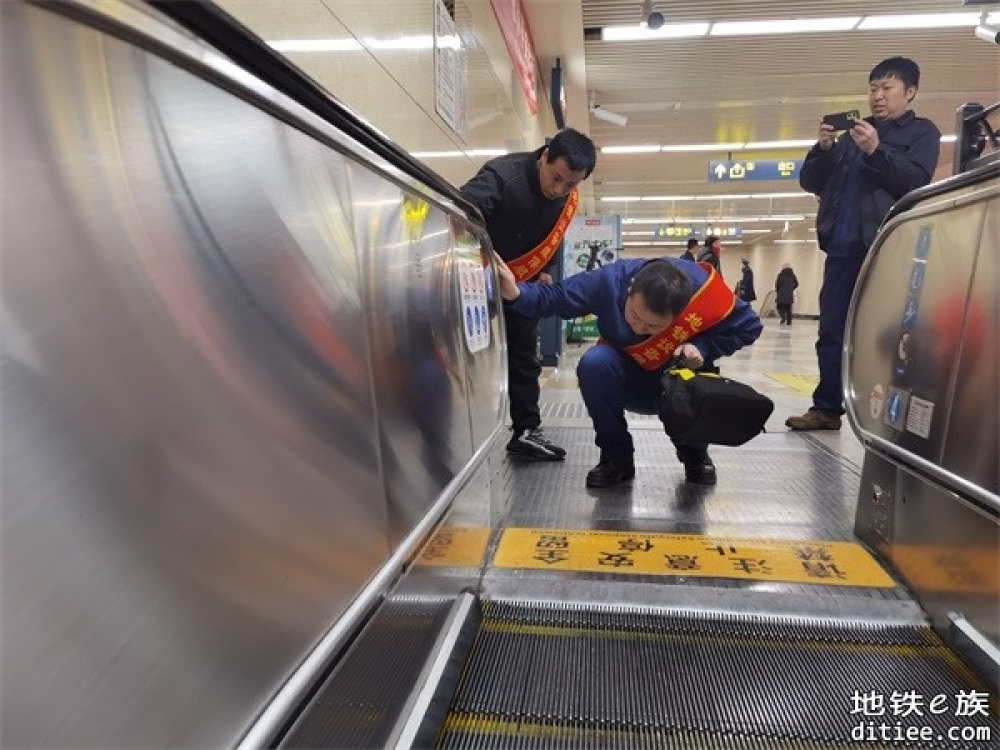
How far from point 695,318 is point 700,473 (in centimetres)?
71

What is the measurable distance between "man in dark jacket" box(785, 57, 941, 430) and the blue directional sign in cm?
802

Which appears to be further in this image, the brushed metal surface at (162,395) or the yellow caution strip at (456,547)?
the yellow caution strip at (456,547)

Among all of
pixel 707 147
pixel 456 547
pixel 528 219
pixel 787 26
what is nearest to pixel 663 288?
pixel 528 219

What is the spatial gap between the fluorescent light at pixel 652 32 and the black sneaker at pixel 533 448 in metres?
4.95

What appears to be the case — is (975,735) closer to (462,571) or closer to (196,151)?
(462,571)

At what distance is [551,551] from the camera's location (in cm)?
207

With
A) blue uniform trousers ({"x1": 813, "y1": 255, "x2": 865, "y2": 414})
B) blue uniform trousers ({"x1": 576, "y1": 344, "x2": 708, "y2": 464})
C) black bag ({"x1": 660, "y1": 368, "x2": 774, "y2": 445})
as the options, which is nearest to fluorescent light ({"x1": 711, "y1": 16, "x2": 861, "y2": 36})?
blue uniform trousers ({"x1": 813, "y1": 255, "x2": 865, "y2": 414})

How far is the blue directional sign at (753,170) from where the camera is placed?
10.9 metres

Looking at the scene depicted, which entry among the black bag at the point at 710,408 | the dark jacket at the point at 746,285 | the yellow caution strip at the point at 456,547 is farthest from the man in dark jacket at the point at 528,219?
the dark jacket at the point at 746,285

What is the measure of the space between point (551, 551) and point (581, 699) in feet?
2.25

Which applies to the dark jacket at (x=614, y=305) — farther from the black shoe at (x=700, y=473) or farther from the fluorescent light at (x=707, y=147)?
the fluorescent light at (x=707, y=147)

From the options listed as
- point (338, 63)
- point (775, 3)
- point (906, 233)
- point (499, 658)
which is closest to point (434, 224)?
point (338, 63)

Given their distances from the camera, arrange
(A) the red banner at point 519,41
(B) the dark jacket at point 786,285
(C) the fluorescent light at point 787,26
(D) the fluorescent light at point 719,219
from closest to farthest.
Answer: (A) the red banner at point 519,41, (C) the fluorescent light at point 787,26, (B) the dark jacket at point 786,285, (D) the fluorescent light at point 719,219

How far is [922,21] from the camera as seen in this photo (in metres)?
6.21
